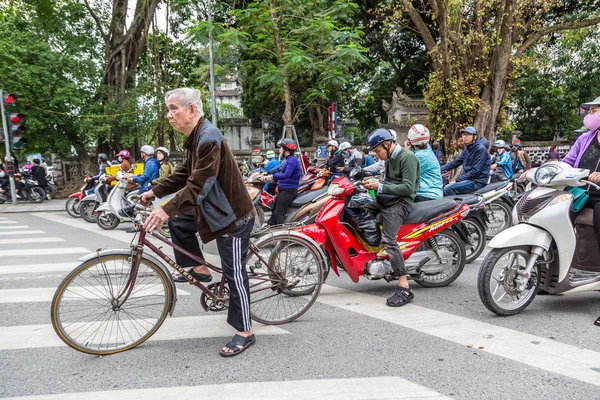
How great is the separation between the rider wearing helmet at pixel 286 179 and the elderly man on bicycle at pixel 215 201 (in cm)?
386

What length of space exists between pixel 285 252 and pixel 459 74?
11.0 m

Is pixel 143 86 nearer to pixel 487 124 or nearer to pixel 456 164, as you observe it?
pixel 487 124

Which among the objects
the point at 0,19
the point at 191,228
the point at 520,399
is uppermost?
the point at 0,19

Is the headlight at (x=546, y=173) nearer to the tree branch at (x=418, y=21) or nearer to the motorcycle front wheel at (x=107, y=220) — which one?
the motorcycle front wheel at (x=107, y=220)

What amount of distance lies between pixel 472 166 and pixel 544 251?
305cm

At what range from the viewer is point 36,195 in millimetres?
15641

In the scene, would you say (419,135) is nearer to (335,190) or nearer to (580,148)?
(335,190)

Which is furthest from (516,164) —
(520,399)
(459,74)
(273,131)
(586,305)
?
(273,131)

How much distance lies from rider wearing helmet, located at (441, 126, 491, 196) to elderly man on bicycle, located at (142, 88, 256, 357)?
435cm

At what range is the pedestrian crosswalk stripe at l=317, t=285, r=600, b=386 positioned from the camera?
2947 millimetres

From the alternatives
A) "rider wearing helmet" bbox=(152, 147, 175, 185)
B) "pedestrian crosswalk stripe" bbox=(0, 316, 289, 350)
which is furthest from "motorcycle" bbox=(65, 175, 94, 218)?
"pedestrian crosswalk stripe" bbox=(0, 316, 289, 350)

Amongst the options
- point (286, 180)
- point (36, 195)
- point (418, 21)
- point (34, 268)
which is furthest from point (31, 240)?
point (418, 21)

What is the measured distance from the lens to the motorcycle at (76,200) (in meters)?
11.6

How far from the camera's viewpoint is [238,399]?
2611 mm
